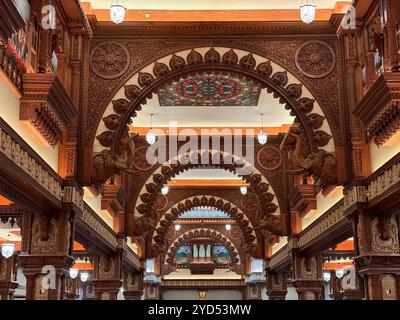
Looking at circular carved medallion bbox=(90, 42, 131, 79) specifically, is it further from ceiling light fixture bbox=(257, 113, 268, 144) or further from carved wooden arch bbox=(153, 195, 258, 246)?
carved wooden arch bbox=(153, 195, 258, 246)

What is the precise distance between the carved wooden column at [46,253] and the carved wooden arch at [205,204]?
33.7ft

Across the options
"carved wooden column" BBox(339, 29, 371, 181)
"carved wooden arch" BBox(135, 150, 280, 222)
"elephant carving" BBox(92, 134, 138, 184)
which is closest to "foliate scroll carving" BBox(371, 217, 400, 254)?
"carved wooden column" BBox(339, 29, 371, 181)

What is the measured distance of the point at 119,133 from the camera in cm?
957

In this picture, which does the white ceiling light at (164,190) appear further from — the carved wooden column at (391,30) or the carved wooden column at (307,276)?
the carved wooden column at (391,30)

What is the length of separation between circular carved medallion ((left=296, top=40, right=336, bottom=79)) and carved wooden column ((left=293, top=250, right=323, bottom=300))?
5.75 metres

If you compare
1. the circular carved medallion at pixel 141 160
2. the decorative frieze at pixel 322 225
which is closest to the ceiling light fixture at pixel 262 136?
the decorative frieze at pixel 322 225

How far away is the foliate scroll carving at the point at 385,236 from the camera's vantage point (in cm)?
848

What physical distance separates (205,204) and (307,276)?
662 cm

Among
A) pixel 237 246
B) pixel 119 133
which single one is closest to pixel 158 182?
pixel 119 133

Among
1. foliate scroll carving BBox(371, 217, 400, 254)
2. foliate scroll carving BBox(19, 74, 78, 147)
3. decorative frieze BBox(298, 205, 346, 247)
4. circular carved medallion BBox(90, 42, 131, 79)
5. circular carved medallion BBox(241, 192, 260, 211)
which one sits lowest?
foliate scroll carving BBox(371, 217, 400, 254)

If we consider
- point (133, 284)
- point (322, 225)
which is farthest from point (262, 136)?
point (133, 284)

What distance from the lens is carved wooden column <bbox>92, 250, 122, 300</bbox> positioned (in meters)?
13.6
